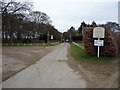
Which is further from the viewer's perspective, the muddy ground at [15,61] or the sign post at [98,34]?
the sign post at [98,34]

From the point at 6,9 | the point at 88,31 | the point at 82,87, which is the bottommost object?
the point at 82,87

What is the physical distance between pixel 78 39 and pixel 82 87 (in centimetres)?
8053

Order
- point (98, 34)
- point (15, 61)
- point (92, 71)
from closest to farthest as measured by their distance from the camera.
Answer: point (92, 71) < point (15, 61) < point (98, 34)

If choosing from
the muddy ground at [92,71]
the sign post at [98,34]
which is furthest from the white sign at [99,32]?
the muddy ground at [92,71]

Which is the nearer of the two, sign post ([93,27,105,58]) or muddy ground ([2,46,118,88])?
muddy ground ([2,46,118,88])

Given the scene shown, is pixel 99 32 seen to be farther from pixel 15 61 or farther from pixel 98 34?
pixel 15 61

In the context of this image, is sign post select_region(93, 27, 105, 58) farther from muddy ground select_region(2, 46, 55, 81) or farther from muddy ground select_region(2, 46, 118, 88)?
muddy ground select_region(2, 46, 55, 81)

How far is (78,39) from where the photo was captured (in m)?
86.6

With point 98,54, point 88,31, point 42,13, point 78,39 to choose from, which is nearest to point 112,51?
point 98,54

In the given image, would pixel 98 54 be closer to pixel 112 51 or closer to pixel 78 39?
pixel 112 51

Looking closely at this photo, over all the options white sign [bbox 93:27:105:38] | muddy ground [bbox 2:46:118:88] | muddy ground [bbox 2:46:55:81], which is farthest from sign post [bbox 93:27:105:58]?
muddy ground [bbox 2:46:55:81]

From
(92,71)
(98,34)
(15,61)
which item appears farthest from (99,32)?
(15,61)

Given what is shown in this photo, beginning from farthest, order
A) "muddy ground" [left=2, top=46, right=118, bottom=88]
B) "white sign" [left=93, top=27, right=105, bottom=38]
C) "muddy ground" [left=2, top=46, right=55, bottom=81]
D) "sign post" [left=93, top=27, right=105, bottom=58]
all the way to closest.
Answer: "white sign" [left=93, top=27, right=105, bottom=38], "sign post" [left=93, top=27, right=105, bottom=58], "muddy ground" [left=2, top=46, right=55, bottom=81], "muddy ground" [left=2, top=46, right=118, bottom=88]

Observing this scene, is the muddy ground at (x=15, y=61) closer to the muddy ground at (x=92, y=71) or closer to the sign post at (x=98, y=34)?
the muddy ground at (x=92, y=71)
